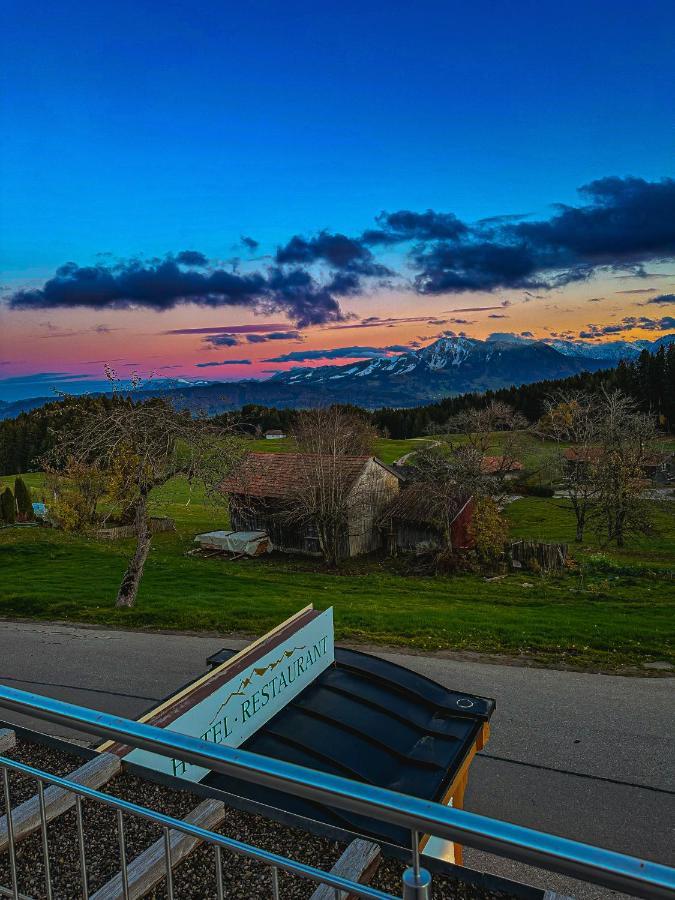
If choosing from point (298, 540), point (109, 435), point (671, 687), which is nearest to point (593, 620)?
point (671, 687)

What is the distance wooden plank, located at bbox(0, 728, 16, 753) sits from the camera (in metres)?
4.97

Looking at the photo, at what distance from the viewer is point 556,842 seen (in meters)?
1.73

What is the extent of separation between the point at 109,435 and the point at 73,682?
6.10m

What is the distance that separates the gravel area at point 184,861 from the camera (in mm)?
3385

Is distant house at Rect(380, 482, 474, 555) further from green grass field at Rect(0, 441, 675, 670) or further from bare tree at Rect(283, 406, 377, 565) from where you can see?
green grass field at Rect(0, 441, 675, 670)

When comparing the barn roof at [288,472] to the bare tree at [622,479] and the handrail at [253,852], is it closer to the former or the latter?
the bare tree at [622,479]

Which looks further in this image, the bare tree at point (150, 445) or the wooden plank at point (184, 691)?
the bare tree at point (150, 445)

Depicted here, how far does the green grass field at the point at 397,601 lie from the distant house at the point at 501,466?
40.6 feet

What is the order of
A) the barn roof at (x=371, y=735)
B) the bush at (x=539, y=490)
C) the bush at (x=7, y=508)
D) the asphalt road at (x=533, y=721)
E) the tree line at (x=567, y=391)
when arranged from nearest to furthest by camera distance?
1. the barn roof at (x=371, y=735)
2. the asphalt road at (x=533, y=721)
3. the bush at (x=7, y=508)
4. the bush at (x=539, y=490)
5. the tree line at (x=567, y=391)

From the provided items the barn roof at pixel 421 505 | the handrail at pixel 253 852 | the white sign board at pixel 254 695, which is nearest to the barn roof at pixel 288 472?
the barn roof at pixel 421 505

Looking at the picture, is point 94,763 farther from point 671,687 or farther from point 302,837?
A: point 671,687

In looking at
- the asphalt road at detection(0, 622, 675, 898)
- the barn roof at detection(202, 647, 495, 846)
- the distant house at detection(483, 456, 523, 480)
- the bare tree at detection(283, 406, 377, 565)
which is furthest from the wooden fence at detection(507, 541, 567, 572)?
the barn roof at detection(202, 647, 495, 846)

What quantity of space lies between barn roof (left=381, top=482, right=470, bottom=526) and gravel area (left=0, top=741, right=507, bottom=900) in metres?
27.4

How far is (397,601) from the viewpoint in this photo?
17891 mm
